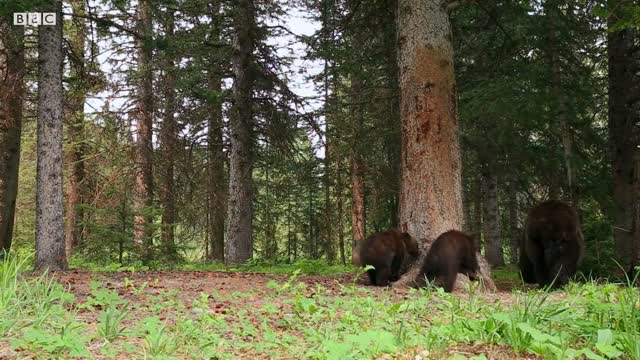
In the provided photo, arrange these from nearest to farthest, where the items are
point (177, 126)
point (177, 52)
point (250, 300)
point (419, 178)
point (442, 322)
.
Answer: point (442, 322) < point (250, 300) < point (419, 178) < point (177, 52) < point (177, 126)

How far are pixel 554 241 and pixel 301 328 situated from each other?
204 inches

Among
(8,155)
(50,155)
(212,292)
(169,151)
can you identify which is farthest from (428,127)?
(8,155)

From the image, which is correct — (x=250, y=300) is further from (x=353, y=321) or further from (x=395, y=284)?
(x=395, y=284)

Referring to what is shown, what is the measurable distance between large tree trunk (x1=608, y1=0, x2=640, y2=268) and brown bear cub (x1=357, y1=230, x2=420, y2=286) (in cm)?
503

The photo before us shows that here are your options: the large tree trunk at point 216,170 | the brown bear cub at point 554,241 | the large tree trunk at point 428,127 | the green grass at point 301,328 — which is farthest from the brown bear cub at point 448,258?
the large tree trunk at point 216,170

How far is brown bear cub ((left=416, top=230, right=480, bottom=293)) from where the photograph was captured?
24.7ft

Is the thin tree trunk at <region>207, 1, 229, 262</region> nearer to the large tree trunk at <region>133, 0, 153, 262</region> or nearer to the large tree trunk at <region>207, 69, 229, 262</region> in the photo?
the large tree trunk at <region>207, 69, 229, 262</region>

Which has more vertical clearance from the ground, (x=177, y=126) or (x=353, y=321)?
(x=177, y=126)

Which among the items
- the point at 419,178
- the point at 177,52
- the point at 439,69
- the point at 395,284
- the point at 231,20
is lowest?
the point at 395,284

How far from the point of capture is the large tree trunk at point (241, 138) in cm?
1462

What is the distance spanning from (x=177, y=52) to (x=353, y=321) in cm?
794

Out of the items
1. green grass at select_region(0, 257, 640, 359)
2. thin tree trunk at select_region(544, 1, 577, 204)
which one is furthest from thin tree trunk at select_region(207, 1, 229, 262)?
green grass at select_region(0, 257, 640, 359)

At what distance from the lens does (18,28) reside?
10.9 meters

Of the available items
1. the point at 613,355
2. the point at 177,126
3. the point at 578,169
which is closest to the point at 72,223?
the point at 177,126
